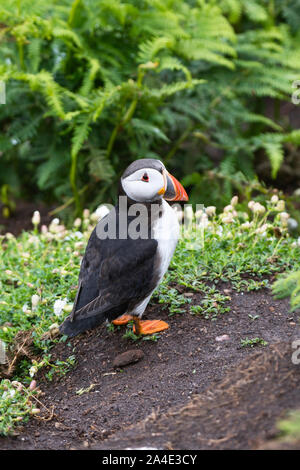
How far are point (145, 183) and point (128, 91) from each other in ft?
7.07

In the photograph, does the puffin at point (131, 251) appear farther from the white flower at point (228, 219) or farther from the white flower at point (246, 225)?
the white flower at point (246, 225)

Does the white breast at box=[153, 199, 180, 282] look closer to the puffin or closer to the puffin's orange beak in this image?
the puffin

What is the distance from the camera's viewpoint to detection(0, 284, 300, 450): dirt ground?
2.57 metres

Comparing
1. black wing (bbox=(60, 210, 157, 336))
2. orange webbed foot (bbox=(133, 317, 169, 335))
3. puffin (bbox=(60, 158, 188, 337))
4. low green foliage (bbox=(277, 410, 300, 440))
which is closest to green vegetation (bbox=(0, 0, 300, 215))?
puffin (bbox=(60, 158, 188, 337))

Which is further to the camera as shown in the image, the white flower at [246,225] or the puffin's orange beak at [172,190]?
the white flower at [246,225]

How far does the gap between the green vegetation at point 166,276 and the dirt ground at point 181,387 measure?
0.08 meters

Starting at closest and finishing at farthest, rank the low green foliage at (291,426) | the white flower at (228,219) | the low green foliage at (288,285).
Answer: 1. the low green foliage at (291,426)
2. the low green foliage at (288,285)
3. the white flower at (228,219)

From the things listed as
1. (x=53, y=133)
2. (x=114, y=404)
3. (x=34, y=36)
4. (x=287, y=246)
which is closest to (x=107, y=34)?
(x=34, y=36)

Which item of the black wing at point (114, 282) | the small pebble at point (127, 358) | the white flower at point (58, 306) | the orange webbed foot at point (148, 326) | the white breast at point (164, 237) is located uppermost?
the white breast at point (164, 237)

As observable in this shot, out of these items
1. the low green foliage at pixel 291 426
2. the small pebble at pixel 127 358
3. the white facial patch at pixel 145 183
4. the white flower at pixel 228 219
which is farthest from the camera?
the white flower at pixel 228 219

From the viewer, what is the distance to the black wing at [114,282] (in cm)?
345

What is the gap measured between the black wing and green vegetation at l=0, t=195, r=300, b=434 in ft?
1.00

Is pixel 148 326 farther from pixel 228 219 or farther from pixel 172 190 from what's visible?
pixel 228 219

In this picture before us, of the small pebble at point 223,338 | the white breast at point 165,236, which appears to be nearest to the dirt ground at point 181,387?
the small pebble at point 223,338
